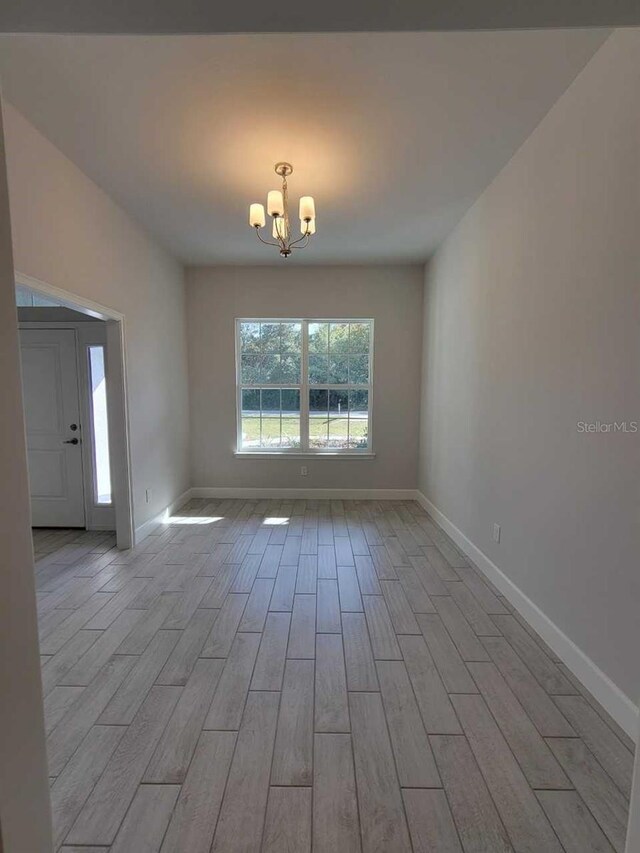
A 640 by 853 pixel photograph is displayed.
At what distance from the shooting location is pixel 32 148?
2252 millimetres

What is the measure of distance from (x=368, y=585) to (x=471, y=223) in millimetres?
2991

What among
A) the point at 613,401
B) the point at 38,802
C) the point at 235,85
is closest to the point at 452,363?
the point at 613,401

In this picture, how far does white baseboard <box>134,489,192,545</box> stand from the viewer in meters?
3.61

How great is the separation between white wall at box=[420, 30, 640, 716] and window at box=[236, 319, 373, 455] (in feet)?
6.32

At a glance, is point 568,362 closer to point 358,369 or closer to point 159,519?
point 358,369

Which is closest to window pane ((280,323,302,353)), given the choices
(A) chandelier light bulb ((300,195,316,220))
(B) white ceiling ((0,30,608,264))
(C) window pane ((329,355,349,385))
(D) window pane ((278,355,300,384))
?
(D) window pane ((278,355,300,384))

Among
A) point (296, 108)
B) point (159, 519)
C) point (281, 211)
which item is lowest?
point (159, 519)

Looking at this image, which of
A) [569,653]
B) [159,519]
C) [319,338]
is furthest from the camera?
[319,338]

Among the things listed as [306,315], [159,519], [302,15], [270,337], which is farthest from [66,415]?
[302,15]

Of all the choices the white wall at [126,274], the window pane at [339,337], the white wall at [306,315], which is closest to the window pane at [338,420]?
the white wall at [306,315]

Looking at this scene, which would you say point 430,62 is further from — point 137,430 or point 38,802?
point 137,430

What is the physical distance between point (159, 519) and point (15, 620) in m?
3.30

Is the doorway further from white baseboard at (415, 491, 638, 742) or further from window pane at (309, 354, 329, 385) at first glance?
white baseboard at (415, 491, 638, 742)

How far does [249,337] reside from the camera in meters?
4.94
